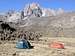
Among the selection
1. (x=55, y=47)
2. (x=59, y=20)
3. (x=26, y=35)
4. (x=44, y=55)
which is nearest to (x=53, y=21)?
(x=59, y=20)

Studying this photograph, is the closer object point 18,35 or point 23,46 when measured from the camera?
point 23,46

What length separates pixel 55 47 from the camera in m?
39.6

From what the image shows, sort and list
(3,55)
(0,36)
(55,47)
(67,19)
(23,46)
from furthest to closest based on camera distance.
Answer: (67,19) → (0,36) → (55,47) → (23,46) → (3,55)

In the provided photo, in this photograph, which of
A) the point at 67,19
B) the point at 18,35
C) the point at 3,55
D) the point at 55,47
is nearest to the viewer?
the point at 3,55

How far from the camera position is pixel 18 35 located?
60.0m

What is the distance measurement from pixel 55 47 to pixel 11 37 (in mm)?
18110

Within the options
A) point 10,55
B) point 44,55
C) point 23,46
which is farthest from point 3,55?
point 23,46

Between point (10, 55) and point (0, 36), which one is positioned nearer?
point (10, 55)

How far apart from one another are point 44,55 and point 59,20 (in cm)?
11467

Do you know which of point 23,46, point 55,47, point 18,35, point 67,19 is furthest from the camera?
point 67,19

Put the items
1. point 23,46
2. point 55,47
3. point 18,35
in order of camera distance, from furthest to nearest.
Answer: point 18,35, point 55,47, point 23,46

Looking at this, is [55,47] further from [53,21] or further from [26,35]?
[53,21]

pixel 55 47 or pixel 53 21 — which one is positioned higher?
pixel 53 21

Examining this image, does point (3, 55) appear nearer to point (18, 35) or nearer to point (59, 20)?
point (18, 35)
